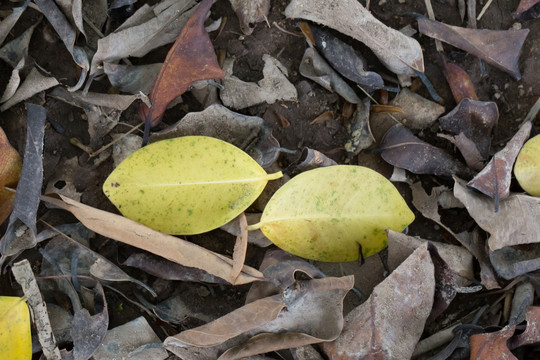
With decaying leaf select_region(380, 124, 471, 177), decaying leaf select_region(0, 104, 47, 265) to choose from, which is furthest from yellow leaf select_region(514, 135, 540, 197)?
decaying leaf select_region(0, 104, 47, 265)

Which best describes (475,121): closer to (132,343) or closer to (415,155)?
(415,155)

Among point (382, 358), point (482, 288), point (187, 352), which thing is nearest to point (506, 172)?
point (482, 288)

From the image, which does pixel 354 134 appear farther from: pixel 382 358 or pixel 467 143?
pixel 382 358

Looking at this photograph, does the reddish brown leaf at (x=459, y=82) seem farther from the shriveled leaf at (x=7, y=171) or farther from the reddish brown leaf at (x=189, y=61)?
the shriveled leaf at (x=7, y=171)

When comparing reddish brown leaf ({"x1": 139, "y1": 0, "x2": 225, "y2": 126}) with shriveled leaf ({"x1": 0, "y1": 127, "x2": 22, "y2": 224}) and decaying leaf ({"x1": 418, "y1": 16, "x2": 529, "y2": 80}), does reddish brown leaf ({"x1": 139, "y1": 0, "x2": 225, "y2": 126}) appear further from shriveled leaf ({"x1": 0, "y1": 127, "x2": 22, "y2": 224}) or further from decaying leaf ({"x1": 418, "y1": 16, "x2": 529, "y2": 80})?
decaying leaf ({"x1": 418, "y1": 16, "x2": 529, "y2": 80})

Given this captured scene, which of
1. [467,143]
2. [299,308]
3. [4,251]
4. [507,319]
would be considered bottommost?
[507,319]

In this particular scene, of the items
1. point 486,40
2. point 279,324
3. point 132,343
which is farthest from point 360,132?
point 132,343

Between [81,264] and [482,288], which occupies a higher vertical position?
[81,264]
